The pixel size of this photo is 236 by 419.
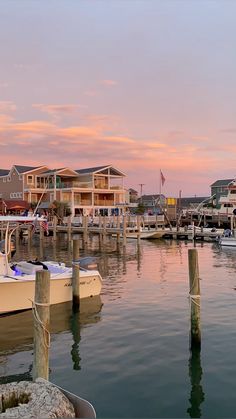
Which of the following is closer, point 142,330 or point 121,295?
point 142,330

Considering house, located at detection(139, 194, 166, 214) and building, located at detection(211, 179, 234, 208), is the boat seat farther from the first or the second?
building, located at detection(211, 179, 234, 208)

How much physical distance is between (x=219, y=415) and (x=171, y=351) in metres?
3.25

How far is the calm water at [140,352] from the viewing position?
8.48 m

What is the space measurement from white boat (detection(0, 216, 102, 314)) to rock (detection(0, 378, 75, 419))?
8.24 m

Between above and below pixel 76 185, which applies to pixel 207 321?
below

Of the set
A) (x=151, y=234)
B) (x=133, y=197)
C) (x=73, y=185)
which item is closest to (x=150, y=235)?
(x=151, y=234)

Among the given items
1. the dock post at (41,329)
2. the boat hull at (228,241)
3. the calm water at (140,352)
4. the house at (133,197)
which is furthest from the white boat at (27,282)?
the house at (133,197)

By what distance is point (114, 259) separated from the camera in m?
31.2

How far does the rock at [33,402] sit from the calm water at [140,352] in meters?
2.49

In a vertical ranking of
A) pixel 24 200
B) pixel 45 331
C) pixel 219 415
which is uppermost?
pixel 24 200

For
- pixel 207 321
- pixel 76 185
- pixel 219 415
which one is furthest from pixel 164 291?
pixel 76 185

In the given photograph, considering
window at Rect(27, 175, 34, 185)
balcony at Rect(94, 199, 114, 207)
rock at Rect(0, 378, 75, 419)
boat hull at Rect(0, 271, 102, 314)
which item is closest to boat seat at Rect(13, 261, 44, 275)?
boat hull at Rect(0, 271, 102, 314)

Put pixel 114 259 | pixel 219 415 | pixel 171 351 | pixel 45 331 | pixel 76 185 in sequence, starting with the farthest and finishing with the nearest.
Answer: pixel 76 185 < pixel 114 259 < pixel 171 351 < pixel 45 331 < pixel 219 415

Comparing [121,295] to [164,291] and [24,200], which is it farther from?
[24,200]
